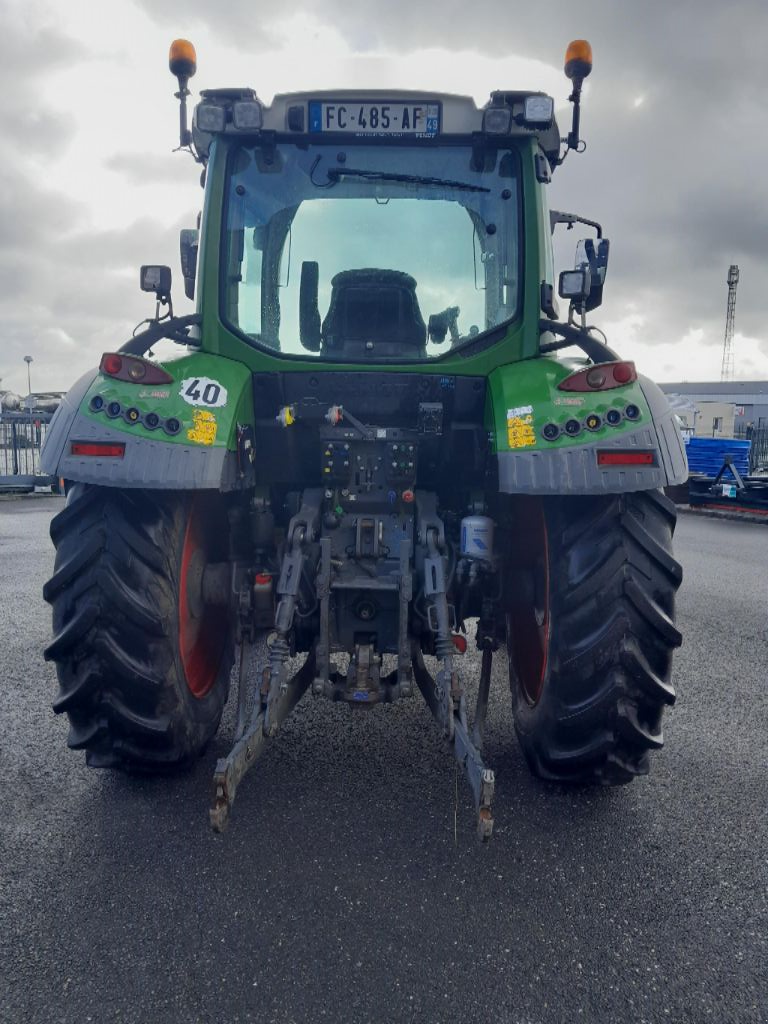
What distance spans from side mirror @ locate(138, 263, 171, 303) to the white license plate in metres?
0.90

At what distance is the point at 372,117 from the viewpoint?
2.97 meters

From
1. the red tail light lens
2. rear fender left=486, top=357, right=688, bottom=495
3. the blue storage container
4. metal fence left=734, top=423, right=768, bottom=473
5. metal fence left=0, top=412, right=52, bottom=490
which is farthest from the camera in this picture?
metal fence left=734, top=423, right=768, bottom=473

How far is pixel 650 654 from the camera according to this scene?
2504mm

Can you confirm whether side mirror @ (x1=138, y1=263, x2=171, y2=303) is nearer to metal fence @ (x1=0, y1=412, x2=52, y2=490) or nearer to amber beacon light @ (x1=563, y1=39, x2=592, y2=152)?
amber beacon light @ (x1=563, y1=39, x2=592, y2=152)

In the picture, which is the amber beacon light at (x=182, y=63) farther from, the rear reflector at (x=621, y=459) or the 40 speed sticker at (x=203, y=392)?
the rear reflector at (x=621, y=459)

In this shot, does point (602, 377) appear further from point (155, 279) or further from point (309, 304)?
point (155, 279)

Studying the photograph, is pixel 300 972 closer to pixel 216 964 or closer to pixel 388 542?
pixel 216 964

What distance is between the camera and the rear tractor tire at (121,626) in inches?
97.1

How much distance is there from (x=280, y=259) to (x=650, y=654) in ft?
7.40

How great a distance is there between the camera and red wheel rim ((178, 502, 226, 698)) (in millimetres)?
2791

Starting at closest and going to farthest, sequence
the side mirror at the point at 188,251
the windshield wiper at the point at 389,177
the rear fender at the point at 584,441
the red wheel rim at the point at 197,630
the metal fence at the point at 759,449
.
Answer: the rear fender at the point at 584,441 < the red wheel rim at the point at 197,630 < the windshield wiper at the point at 389,177 < the side mirror at the point at 188,251 < the metal fence at the point at 759,449

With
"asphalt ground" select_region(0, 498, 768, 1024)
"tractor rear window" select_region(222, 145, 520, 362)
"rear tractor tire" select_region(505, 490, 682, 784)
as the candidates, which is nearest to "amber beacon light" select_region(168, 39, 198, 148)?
"tractor rear window" select_region(222, 145, 520, 362)

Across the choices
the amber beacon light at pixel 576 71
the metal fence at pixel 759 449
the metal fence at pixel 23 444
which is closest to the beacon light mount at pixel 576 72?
the amber beacon light at pixel 576 71

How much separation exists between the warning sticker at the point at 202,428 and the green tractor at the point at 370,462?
1 centimetres
